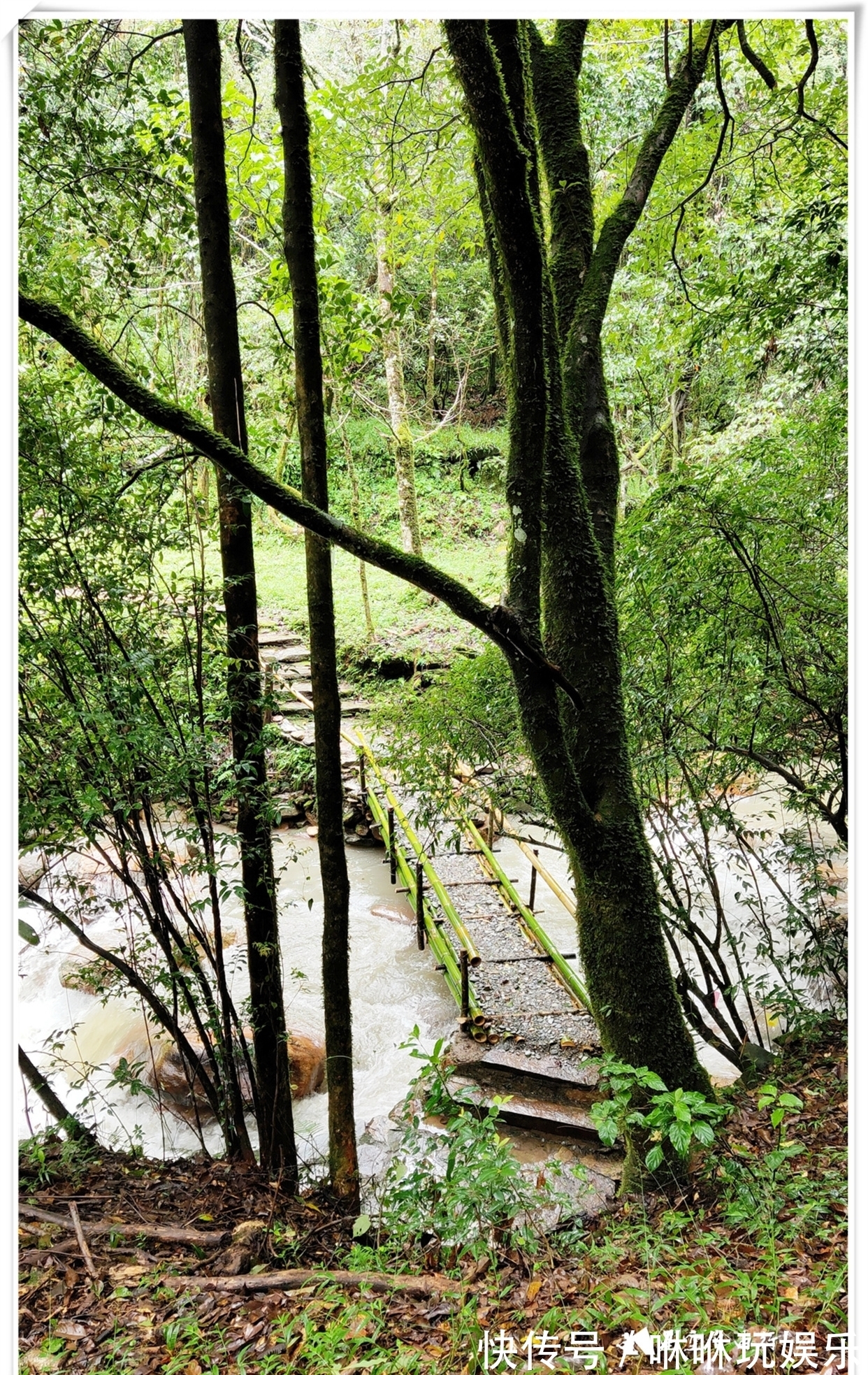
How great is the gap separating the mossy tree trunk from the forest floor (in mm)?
479

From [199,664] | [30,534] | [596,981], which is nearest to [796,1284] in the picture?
[596,981]

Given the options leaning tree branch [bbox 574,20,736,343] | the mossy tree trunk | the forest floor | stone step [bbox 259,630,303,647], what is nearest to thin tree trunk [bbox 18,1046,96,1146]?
the forest floor

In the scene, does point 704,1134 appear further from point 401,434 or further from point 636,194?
point 401,434

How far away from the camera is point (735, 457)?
12.8ft

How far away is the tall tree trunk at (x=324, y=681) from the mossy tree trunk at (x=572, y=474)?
2.10ft

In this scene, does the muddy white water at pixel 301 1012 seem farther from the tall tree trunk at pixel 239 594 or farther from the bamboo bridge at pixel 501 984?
the tall tree trunk at pixel 239 594

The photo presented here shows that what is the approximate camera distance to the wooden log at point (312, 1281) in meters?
2.10

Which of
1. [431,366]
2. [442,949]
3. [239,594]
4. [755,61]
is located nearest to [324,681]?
[239,594]

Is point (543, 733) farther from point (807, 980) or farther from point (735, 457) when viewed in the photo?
point (807, 980)

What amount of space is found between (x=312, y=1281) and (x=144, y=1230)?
68cm

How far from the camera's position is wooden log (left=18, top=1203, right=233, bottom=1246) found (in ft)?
8.19

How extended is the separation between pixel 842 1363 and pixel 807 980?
152 inches

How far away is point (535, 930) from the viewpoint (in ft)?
18.1

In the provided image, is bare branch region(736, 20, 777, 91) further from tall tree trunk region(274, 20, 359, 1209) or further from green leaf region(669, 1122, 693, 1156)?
green leaf region(669, 1122, 693, 1156)
